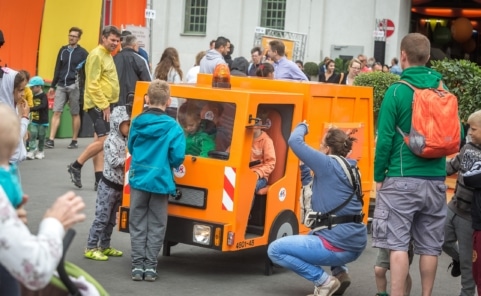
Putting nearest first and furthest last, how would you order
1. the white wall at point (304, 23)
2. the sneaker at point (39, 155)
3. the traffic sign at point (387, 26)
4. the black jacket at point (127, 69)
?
the black jacket at point (127, 69)
the sneaker at point (39, 155)
the traffic sign at point (387, 26)
the white wall at point (304, 23)

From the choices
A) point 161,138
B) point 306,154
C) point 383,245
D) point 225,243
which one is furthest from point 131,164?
point 383,245

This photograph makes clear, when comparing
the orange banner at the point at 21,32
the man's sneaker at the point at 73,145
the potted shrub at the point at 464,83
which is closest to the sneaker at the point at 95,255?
the potted shrub at the point at 464,83

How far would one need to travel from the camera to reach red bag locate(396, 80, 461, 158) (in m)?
7.38

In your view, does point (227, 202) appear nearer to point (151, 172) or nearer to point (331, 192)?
point (151, 172)

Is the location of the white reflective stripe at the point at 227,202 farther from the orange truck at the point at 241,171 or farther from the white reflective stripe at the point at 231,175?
the white reflective stripe at the point at 231,175

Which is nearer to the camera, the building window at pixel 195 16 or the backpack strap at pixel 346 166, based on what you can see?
the backpack strap at pixel 346 166

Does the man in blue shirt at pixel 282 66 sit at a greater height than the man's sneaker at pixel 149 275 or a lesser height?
greater

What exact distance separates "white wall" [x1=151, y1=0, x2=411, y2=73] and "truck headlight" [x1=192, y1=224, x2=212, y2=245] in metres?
26.4

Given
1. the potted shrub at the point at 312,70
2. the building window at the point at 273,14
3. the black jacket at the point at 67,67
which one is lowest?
the black jacket at the point at 67,67

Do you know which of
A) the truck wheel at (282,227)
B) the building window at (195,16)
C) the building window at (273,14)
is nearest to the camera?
the truck wheel at (282,227)

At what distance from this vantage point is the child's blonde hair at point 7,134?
3.85 m

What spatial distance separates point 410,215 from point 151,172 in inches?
86.0

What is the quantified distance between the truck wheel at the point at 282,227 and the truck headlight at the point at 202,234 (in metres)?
0.71

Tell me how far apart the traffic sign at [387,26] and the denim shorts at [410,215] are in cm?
2578
